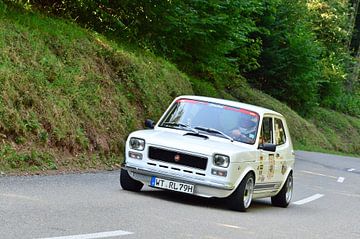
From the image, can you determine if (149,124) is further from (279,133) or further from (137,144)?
(279,133)

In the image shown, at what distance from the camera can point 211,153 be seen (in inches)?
434

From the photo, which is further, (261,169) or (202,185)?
(261,169)

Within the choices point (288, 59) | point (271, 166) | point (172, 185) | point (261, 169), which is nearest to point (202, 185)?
point (172, 185)

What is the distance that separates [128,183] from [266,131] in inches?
103

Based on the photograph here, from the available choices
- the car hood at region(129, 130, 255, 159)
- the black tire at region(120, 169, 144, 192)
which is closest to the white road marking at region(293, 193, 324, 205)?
the car hood at region(129, 130, 255, 159)

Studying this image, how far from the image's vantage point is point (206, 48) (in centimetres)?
2798

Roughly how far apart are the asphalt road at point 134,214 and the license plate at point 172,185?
0.83 ft

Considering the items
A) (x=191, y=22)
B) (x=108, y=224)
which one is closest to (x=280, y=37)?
(x=191, y=22)

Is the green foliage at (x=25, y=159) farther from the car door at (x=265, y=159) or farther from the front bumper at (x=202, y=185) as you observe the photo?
the car door at (x=265, y=159)

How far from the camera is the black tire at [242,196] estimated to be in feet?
37.3

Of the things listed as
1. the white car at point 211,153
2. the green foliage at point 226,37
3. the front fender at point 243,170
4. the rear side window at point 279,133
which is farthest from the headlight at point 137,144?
the green foliage at point 226,37

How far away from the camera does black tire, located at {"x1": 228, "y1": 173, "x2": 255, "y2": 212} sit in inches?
448

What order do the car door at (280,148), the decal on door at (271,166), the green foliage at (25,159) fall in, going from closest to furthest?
the decal on door at (271,166), the green foliage at (25,159), the car door at (280,148)

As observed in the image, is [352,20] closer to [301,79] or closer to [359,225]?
[301,79]
